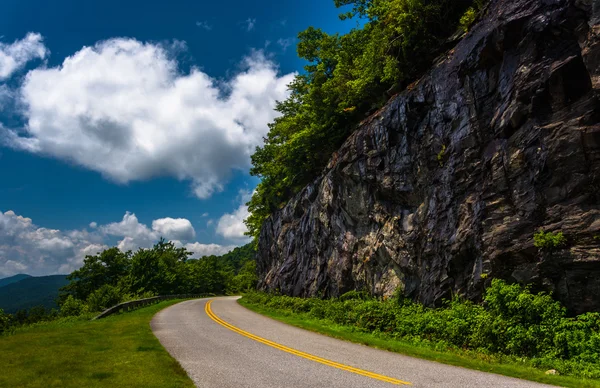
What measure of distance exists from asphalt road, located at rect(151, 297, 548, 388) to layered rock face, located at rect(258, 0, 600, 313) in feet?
19.1

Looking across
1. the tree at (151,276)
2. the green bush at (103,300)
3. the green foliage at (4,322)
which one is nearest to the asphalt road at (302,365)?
the green foliage at (4,322)

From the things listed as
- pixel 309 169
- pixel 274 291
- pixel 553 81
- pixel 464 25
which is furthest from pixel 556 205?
pixel 274 291

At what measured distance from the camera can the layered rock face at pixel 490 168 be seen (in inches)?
437

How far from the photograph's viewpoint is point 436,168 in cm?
1720

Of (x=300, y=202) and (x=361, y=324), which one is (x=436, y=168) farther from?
(x=300, y=202)

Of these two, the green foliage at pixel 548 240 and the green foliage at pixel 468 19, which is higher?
the green foliage at pixel 468 19

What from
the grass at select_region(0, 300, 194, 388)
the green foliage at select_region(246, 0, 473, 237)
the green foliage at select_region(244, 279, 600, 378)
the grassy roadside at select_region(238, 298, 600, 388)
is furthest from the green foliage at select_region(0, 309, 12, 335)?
the green foliage at select_region(246, 0, 473, 237)

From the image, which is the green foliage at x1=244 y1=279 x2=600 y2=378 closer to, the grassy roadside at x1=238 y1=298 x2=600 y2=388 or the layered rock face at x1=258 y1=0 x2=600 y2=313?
the grassy roadside at x1=238 y1=298 x2=600 y2=388

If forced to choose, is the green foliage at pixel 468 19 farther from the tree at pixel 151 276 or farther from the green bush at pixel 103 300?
the tree at pixel 151 276

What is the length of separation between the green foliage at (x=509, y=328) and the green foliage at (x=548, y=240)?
164 cm

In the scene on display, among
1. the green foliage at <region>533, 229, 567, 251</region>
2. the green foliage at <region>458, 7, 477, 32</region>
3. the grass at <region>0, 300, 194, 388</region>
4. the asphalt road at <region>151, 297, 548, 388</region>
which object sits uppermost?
the green foliage at <region>458, 7, 477, 32</region>

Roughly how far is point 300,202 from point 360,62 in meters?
16.3

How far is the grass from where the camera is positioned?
737 cm

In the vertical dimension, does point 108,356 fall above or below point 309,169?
below
